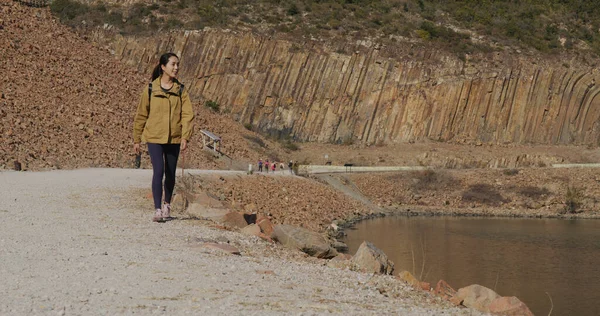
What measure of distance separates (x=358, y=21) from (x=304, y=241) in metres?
55.3

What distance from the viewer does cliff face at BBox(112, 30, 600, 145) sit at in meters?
58.0

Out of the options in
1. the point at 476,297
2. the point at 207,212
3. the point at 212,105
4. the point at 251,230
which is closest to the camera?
the point at 476,297

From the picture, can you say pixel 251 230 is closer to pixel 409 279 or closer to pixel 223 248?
pixel 223 248

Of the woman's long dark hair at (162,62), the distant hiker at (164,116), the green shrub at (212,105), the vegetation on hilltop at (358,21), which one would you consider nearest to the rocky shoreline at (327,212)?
the distant hiker at (164,116)

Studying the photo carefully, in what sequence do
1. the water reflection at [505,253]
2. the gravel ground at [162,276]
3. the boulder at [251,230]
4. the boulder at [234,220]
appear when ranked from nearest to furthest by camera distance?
the gravel ground at [162,276]
the boulder at [251,230]
the boulder at [234,220]
the water reflection at [505,253]

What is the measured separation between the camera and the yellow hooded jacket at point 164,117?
11.4 m

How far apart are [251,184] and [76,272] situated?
22.9 meters

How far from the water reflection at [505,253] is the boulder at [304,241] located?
1.68 m

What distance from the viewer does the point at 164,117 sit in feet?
37.5

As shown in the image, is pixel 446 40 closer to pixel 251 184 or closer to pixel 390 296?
pixel 251 184

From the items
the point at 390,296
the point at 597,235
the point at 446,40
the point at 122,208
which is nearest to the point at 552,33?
the point at 446,40

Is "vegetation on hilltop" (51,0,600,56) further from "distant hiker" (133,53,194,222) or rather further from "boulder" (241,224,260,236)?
"distant hiker" (133,53,194,222)

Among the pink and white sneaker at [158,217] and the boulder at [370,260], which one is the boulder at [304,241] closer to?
the boulder at [370,260]

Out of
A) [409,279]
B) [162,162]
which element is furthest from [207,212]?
[409,279]
